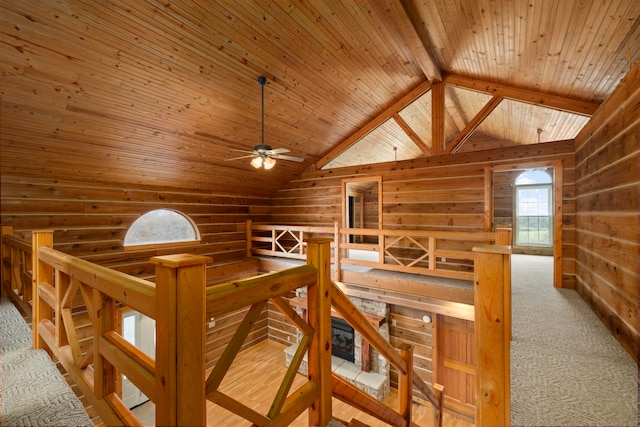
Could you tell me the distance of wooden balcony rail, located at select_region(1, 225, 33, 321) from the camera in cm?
258

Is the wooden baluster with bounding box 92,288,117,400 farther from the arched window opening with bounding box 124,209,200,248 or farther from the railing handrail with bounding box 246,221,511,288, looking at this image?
the arched window opening with bounding box 124,209,200,248

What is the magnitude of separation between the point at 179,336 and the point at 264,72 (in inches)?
150

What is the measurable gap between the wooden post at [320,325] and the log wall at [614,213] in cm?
206

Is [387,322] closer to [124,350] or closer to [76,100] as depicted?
[124,350]

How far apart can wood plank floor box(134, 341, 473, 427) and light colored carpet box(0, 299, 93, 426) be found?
3.12 m

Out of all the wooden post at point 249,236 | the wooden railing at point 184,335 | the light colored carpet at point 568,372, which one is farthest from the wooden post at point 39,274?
the wooden post at point 249,236

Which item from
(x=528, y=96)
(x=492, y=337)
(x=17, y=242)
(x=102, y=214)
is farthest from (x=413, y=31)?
(x=102, y=214)

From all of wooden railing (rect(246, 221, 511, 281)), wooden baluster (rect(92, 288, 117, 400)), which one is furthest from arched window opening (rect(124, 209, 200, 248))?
wooden baluster (rect(92, 288, 117, 400))

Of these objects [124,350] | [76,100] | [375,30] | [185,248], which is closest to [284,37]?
[375,30]

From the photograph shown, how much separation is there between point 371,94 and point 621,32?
3.09 meters

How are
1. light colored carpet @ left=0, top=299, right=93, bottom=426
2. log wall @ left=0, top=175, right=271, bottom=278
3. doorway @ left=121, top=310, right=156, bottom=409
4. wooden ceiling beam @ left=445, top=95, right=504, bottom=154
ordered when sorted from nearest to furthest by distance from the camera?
light colored carpet @ left=0, top=299, right=93, bottom=426, log wall @ left=0, top=175, right=271, bottom=278, wooden ceiling beam @ left=445, top=95, right=504, bottom=154, doorway @ left=121, top=310, right=156, bottom=409

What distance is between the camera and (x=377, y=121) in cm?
577

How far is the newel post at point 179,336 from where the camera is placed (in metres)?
0.75

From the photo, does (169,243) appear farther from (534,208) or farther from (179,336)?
(534,208)
